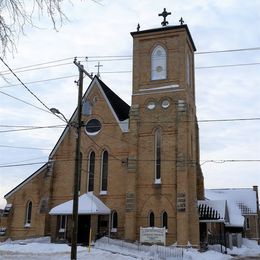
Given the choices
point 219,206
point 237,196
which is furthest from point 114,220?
point 237,196

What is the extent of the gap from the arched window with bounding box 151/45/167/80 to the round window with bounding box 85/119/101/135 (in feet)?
19.7

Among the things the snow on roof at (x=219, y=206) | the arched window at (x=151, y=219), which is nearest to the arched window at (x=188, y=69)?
the snow on roof at (x=219, y=206)

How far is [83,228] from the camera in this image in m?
32.5

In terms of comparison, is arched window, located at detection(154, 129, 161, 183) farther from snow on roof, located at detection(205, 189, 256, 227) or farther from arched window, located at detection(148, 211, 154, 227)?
snow on roof, located at detection(205, 189, 256, 227)

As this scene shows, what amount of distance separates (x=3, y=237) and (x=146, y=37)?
792 inches

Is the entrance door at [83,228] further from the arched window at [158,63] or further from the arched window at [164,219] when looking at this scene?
the arched window at [158,63]

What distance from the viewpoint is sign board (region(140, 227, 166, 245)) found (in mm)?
30197

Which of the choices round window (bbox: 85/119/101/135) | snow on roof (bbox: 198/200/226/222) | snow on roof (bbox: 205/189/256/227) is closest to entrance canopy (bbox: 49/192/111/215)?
round window (bbox: 85/119/101/135)

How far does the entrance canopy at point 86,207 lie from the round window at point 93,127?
5.58 metres

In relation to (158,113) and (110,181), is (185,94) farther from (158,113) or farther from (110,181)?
(110,181)

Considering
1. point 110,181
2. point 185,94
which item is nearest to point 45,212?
point 110,181

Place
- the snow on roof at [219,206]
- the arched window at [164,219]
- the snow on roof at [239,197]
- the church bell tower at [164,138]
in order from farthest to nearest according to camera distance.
Result: 1. the snow on roof at [239,197]
2. the snow on roof at [219,206]
3. the arched window at [164,219]
4. the church bell tower at [164,138]

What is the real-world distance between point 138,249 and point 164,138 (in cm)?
873

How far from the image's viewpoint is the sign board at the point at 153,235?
99.1 feet
